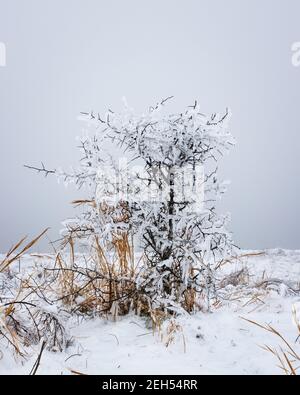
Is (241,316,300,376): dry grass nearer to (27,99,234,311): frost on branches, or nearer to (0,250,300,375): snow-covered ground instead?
(0,250,300,375): snow-covered ground

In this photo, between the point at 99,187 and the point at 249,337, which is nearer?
the point at 249,337

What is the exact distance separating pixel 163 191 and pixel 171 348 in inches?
38.5

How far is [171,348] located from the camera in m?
2.19

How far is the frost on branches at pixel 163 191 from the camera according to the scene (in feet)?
8.55

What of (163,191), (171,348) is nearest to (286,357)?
(171,348)

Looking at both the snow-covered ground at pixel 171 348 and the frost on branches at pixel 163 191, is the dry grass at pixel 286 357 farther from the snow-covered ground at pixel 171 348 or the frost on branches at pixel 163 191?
the frost on branches at pixel 163 191

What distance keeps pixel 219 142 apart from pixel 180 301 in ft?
3.54

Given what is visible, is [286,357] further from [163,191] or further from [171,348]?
[163,191]

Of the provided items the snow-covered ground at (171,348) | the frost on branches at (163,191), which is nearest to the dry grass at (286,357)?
the snow-covered ground at (171,348)

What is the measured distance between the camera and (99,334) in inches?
95.3

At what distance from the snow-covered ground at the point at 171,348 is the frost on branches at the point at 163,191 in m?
0.22
